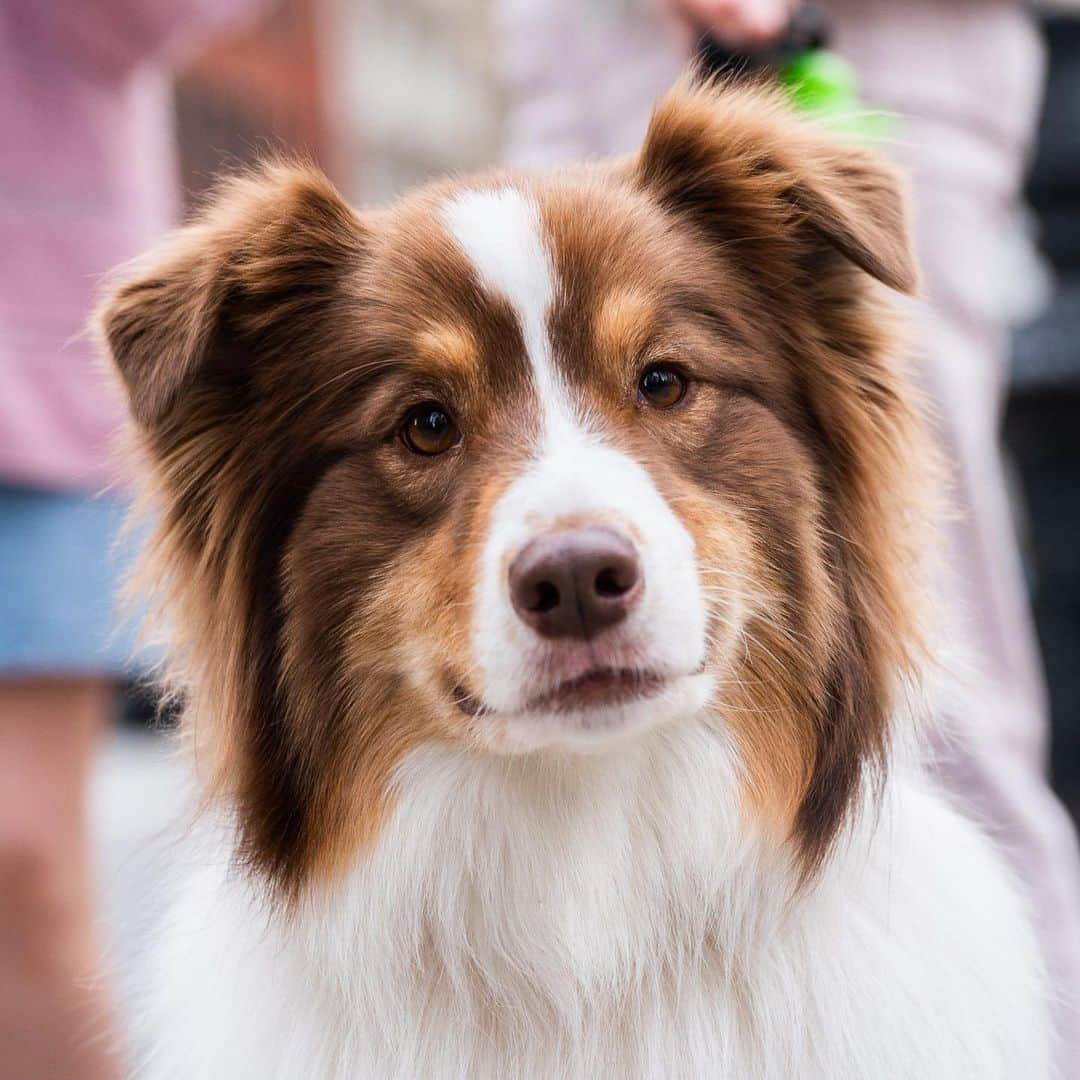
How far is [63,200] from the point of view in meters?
3.23

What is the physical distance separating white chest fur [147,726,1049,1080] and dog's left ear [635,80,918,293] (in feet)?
3.19

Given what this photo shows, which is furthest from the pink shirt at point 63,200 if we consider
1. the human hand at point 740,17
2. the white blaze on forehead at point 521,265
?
the human hand at point 740,17

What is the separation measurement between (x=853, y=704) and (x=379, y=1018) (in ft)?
3.42

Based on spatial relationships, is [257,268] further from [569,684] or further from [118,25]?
[569,684]

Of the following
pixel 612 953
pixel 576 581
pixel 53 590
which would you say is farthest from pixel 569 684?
pixel 53 590

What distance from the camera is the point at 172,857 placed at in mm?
3156

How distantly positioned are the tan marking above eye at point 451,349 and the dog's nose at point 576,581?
0.48 meters

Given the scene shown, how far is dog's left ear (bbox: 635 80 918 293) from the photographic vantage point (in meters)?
2.79

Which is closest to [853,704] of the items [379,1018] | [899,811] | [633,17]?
[899,811]

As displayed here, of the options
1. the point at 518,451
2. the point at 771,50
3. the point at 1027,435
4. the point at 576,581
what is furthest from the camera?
the point at 1027,435

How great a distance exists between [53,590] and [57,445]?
12.3 inches

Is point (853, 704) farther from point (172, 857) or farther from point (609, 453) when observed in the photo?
point (172, 857)

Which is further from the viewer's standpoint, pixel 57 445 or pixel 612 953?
pixel 57 445

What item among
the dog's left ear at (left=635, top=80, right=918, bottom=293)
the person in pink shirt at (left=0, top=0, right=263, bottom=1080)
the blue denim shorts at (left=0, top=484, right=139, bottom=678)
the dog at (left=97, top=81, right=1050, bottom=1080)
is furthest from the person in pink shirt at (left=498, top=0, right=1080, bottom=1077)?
the blue denim shorts at (left=0, top=484, right=139, bottom=678)
